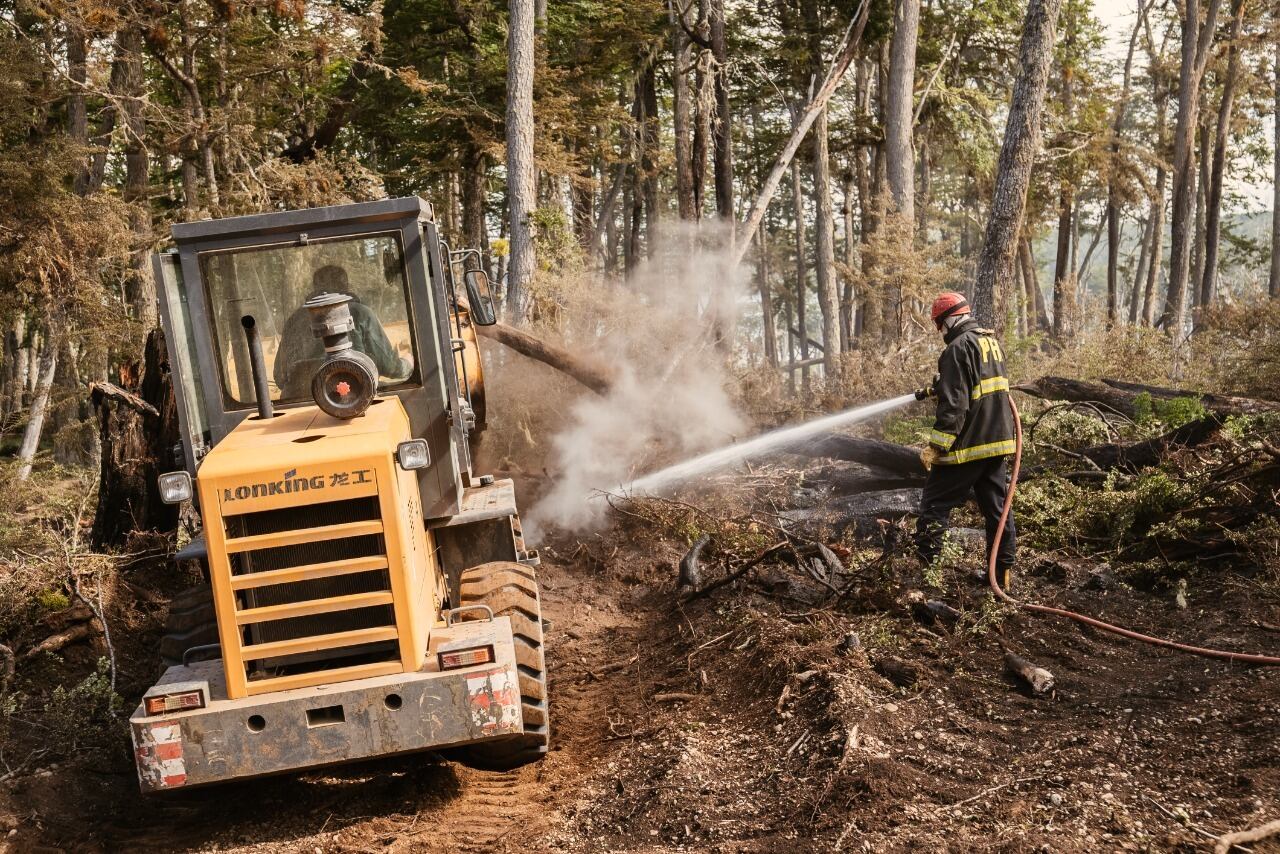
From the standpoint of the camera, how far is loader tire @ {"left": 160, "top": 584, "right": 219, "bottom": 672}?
5.95 metres

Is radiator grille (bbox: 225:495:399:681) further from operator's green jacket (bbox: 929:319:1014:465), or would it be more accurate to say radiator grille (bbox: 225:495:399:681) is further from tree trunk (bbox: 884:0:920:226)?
tree trunk (bbox: 884:0:920:226)

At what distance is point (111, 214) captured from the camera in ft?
48.8

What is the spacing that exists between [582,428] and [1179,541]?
6969mm

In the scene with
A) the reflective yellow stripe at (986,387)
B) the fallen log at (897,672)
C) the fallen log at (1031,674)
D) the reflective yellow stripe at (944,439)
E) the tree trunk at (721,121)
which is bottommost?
the fallen log at (897,672)

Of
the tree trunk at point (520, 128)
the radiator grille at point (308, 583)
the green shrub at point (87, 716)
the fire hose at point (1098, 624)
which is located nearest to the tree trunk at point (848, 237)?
the tree trunk at point (520, 128)


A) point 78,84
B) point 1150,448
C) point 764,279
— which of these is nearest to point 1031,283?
point 764,279

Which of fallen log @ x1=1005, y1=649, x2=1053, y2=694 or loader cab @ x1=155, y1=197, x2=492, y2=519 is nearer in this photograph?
fallen log @ x1=1005, y1=649, x2=1053, y2=694

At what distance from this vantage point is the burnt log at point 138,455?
8938 mm

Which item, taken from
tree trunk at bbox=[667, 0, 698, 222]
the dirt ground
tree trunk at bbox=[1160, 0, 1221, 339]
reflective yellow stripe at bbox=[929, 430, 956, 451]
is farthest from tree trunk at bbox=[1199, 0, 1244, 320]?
the dirt ground

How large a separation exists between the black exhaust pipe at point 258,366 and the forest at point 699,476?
718mm

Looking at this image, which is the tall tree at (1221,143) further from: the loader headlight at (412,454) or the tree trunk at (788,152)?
the loader headlight at (412,454)

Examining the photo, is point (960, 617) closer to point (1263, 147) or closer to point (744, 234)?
point (744, 234)

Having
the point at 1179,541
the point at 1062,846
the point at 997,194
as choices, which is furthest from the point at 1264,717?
the point at 997,194

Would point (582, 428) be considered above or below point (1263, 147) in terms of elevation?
below
